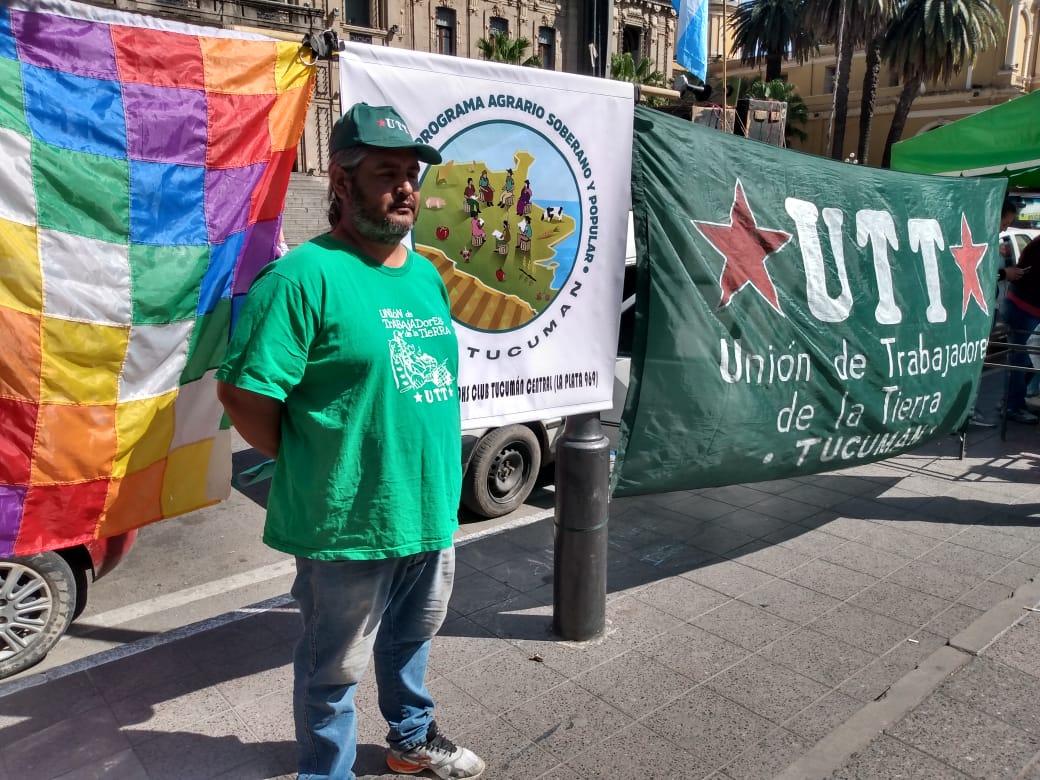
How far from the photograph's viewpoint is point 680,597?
429 centimetres

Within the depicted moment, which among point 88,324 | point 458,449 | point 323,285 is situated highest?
point 323,285

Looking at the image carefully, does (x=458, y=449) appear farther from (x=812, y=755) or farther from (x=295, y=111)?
(x=812, y=755)

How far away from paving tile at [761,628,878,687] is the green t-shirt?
1.97 metres

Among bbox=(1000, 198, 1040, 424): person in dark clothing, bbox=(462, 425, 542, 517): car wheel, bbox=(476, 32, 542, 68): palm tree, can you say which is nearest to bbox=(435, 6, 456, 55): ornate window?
bbox=(476, 32, 542, 68): palm tree

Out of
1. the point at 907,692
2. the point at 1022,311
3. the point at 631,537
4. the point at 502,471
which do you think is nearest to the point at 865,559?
the point at 631,537

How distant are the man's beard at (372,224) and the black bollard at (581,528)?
1.50 m

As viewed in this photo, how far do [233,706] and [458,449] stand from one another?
5.23ft

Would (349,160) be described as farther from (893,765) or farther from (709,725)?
(893,765)

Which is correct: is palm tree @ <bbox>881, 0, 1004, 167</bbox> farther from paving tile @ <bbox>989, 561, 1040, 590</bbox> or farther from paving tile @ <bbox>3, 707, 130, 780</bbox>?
paving tile @ <bbox>3, 707, 130, 780</bbox>

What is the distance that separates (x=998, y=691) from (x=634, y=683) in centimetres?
151

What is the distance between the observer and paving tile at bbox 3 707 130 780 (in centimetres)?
293

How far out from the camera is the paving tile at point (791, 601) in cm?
410

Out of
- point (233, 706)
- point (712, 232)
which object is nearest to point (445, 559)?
point (233, 706)

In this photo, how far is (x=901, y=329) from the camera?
16.5 ft
